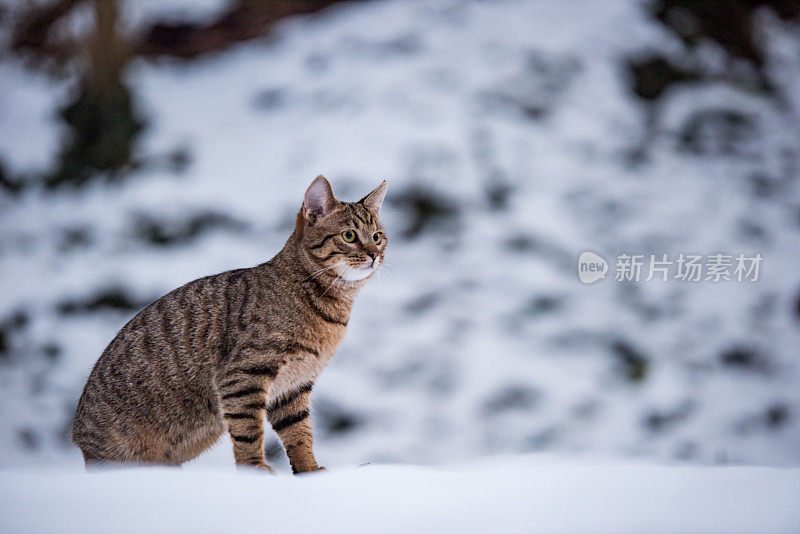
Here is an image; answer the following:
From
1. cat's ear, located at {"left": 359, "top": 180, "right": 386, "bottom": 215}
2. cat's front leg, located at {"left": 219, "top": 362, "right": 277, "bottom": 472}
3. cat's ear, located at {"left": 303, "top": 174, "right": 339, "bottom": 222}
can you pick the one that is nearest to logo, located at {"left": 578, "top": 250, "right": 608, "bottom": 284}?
cat's ear, located at {"left": 359, "top": 180, "right": 386, "bottom": 215}

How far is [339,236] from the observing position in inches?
65.1

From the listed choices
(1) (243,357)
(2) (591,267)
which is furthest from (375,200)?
(2) (591,267)

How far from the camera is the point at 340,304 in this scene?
5.70 feet

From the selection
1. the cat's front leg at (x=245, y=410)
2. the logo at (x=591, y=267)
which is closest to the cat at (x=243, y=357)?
the cat's front leg at (x=245, y=410)

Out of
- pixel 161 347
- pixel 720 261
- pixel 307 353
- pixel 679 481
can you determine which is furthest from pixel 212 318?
pixel 720 261

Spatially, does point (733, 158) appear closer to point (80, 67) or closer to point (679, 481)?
point (679, 481)

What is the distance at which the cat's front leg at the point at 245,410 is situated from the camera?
1.58 metres

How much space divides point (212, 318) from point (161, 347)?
14 cm

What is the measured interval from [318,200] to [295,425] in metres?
0.56

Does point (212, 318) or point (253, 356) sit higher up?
point (212, 318)

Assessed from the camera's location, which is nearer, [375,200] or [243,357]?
[243,357]

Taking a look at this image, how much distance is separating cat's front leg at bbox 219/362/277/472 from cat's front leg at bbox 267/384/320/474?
134 mm

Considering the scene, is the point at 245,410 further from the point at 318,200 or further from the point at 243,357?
the point at 318,200

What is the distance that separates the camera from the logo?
309 centimetres
